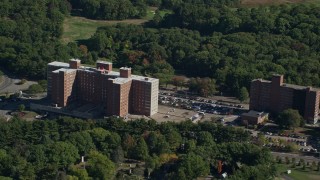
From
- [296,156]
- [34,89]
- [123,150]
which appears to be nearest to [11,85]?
[34,89]

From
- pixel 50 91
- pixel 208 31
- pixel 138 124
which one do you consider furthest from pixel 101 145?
pixel 208 31

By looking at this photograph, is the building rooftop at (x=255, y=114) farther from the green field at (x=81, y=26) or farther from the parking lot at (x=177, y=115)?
the green field at (x=81, y=26)

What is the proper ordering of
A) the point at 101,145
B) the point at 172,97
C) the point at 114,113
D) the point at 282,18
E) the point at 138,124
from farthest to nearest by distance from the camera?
the point at 282,18 < the point at 172,97 < the point at 114,113 < the point at 138,124 < the point at 101,145

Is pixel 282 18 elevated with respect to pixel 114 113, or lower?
elevated

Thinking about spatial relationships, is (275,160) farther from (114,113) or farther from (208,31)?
(208,31)

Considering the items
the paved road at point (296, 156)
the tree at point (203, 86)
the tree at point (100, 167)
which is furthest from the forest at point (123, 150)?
the tree at point (203, 86)

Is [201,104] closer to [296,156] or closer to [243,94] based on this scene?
[243,94]
